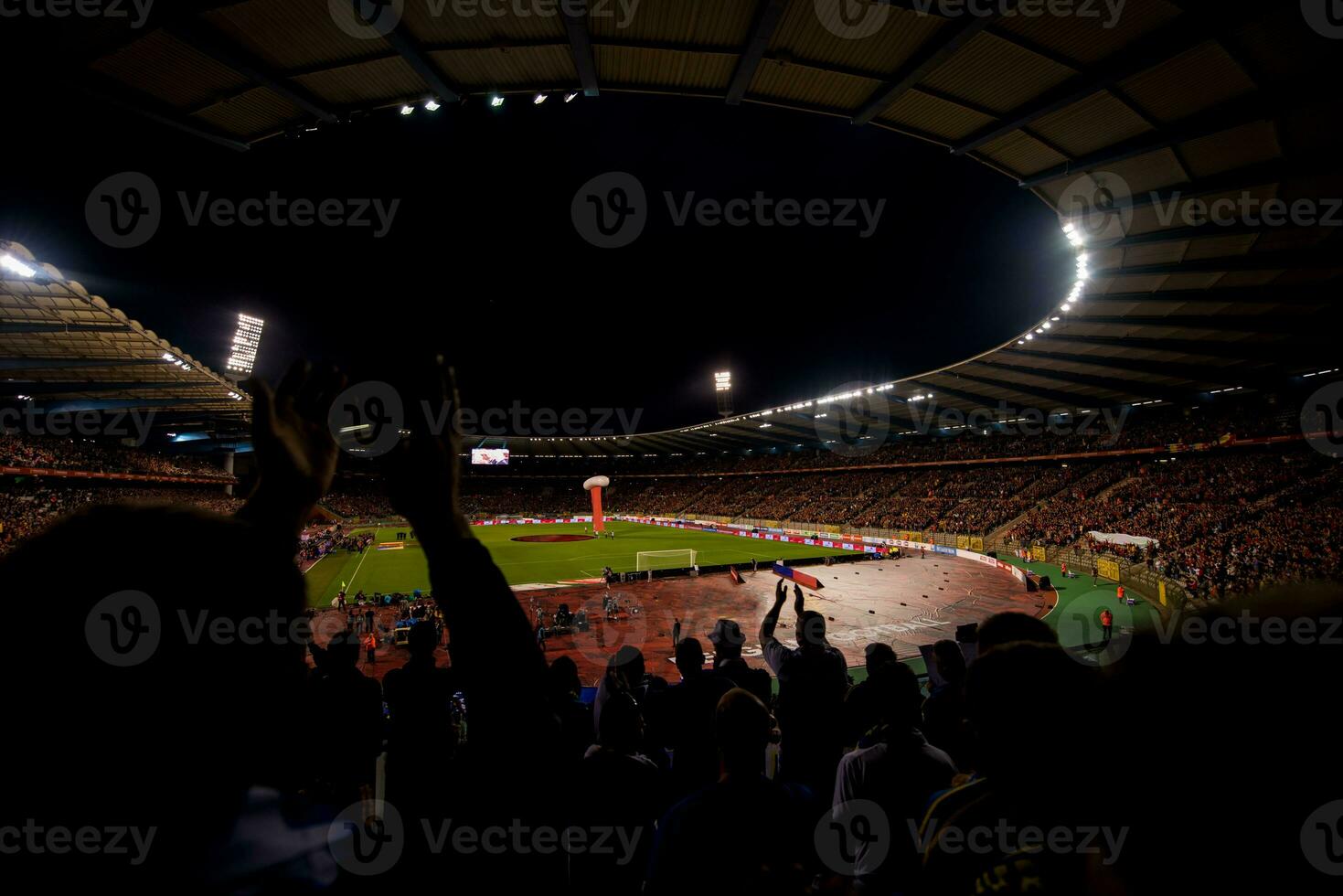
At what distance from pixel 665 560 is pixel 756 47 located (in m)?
28.2

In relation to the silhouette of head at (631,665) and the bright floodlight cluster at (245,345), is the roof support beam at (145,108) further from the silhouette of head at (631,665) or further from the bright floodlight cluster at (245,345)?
the bright floodlight cluster at (245,345)

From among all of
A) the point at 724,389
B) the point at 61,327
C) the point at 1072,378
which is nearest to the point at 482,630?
the point at 61,327

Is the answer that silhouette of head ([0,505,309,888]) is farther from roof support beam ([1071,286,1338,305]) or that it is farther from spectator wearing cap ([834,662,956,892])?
roof support beam ([1071,286,1338,305])

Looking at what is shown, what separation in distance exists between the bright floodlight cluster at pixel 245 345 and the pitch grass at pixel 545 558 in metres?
17.5

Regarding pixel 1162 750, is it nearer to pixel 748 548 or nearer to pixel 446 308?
pixel 446 308

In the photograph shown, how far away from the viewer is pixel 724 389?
5853 cm

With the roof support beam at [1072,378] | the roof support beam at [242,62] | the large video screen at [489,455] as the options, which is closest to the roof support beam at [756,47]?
the roof support beam at [242,62]

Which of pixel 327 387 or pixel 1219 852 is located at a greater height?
pixel 327 387

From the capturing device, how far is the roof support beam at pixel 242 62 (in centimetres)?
639

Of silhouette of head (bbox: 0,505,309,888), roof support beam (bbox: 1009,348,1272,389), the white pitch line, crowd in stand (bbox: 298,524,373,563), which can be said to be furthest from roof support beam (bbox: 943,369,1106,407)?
crowd in stand (bbox: 298,524,373,563)

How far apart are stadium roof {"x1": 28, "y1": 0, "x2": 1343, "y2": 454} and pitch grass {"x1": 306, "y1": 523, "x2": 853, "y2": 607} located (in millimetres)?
15889

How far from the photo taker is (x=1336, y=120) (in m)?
9.09

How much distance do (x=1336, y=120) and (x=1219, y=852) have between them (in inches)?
583

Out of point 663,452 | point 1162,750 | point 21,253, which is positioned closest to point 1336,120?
point 1162,750
